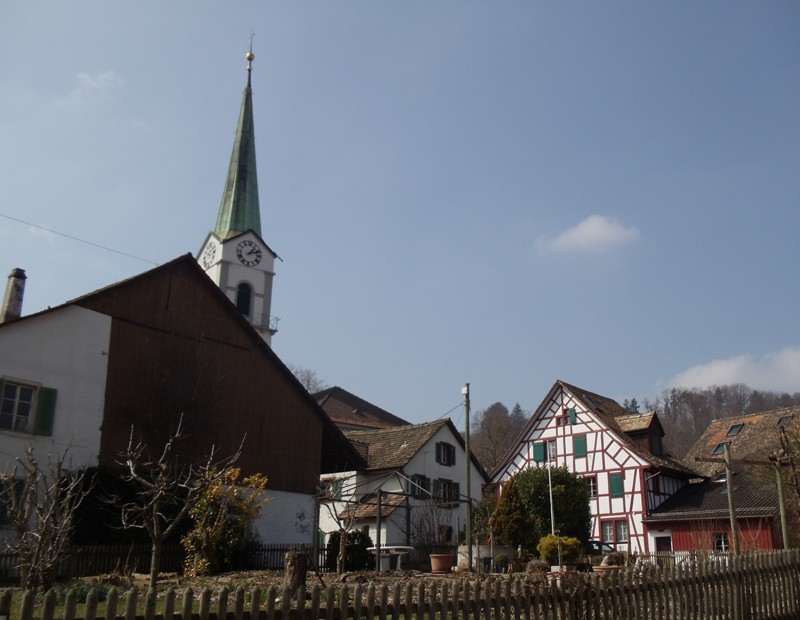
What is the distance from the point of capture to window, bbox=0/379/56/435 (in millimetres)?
21953

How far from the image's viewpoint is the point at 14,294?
86.7ft

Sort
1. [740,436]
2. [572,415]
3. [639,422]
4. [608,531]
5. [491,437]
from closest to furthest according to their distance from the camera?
[608,531]
[639,422]
[572,415]
[740,436]
[491,437]

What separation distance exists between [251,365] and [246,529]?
6.13 m

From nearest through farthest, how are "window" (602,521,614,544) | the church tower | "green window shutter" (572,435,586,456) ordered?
"window" (602,521,614,544) → "green window shutter" (572,435,586,456) → the church tower

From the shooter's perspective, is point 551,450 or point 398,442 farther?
point 551,450

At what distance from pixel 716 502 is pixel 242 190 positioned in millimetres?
40231

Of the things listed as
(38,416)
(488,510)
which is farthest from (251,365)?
(488,510)

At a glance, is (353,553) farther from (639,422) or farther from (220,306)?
(639,422)

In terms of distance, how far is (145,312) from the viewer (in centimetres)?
2595

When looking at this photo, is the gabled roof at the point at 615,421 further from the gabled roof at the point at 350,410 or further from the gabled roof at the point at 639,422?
the gabled roof at the point at 350,410

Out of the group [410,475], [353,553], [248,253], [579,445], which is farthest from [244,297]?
[353,553]

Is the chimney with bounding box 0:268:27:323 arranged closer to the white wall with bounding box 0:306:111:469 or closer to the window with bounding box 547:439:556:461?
the white wall with bounding box 0:306:111:469

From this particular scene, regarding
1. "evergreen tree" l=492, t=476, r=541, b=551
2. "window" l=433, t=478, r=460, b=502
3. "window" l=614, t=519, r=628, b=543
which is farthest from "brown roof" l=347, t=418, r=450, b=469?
"window" l=614, t=519, r=628, b=543

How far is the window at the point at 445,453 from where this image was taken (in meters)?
43.2
